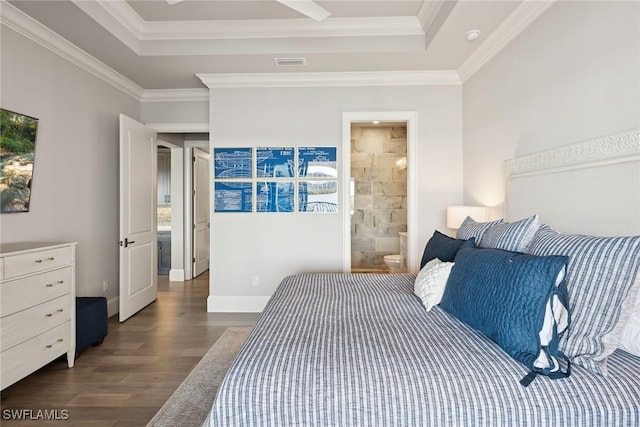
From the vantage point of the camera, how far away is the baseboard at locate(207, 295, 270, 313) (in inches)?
150

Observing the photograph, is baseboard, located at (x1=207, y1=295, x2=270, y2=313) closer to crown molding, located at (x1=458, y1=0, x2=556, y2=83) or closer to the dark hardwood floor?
the dark hardwood floor

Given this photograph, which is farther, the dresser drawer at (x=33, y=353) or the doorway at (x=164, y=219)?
the doorway at (x=164, y=219)

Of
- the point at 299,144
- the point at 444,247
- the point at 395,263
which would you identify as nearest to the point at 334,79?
the point at 299,144

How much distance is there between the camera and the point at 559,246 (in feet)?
4.68

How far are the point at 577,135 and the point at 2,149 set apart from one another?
378 cm

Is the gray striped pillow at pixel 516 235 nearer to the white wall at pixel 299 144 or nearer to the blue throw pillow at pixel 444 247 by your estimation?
the blue throw pillow at pixel 444 247

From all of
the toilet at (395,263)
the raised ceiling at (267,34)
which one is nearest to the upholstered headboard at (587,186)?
the raised ceiling at (267,34)

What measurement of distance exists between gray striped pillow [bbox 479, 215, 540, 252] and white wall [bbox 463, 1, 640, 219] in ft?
2.14

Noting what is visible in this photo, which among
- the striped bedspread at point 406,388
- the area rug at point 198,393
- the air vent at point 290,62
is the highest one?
the air vent at point 290,62

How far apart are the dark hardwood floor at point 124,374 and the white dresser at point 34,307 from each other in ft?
0.56

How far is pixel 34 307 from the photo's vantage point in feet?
7.18

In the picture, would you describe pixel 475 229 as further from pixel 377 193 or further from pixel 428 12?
pixel 377 193

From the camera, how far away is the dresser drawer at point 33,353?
1994 millimetres

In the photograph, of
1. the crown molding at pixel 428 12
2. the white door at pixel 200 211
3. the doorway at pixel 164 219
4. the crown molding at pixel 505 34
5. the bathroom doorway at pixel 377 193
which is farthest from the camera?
the doorway at pixel 164 219
